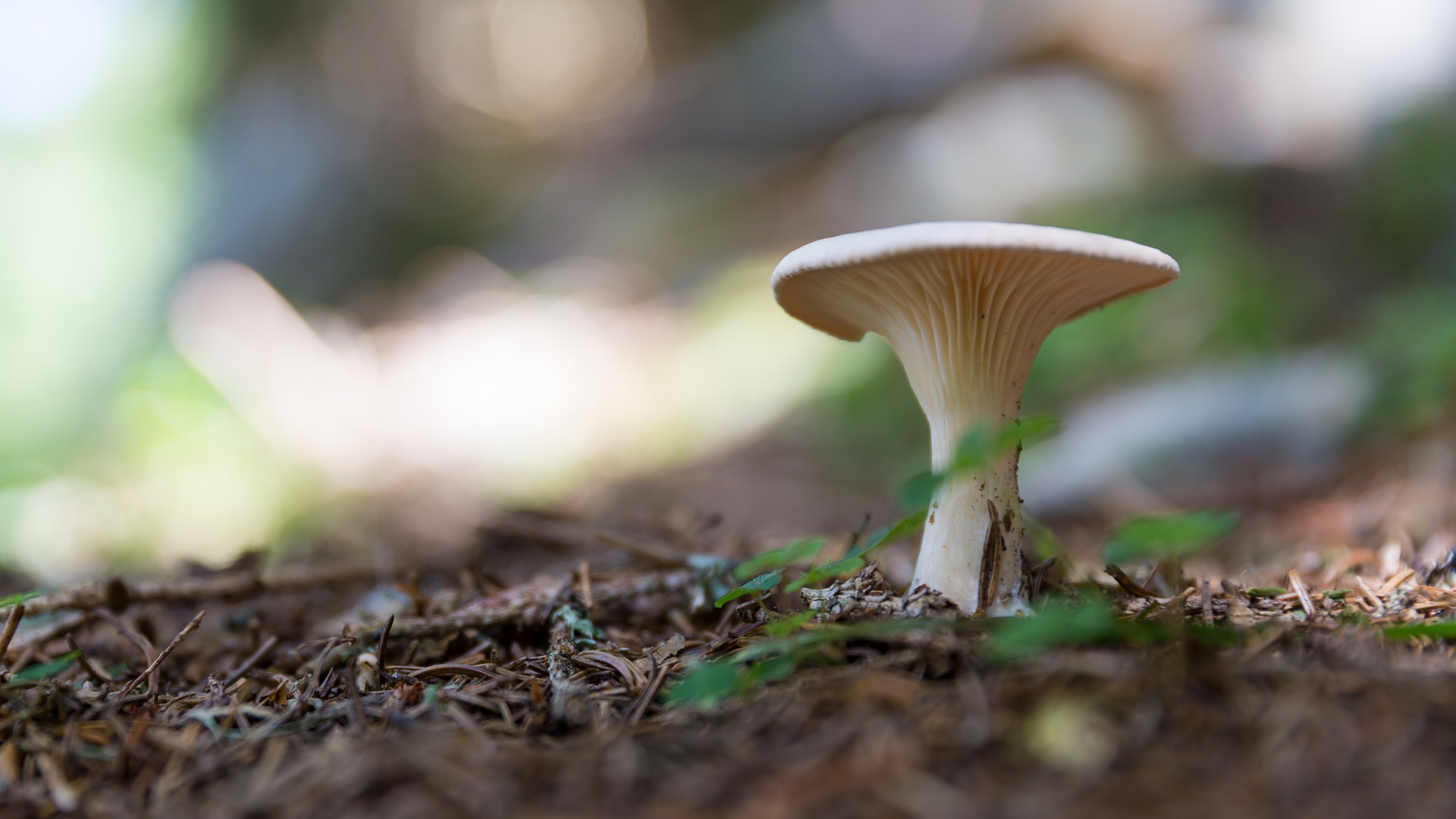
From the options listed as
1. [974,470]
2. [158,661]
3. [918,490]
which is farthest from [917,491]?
[158,661]

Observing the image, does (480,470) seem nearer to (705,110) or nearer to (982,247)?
(982,247)

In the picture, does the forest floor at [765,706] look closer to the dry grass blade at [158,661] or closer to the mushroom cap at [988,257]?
the dry grass blade at [158,661]

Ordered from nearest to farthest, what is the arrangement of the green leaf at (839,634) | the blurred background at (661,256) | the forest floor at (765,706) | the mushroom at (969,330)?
the forest floor at (765,706), the green leaf at (839,634), the mushroom at (969,330), the blurred background at (661,256)

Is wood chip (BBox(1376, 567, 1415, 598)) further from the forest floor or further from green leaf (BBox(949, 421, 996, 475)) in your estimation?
green leaf (BBox(949, 421, 996, 475))

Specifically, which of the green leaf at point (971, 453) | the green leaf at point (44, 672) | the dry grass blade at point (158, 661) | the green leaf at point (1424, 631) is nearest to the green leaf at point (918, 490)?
the green leaf at point (971, 453)

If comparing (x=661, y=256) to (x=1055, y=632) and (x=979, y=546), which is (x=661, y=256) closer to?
(x=979, y=546)

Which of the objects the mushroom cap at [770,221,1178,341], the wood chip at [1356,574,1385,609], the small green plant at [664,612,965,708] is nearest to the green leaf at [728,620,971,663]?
the small green plant at [664,612,965,708]
